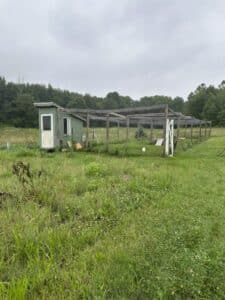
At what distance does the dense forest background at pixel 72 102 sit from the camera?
5262 centimetres

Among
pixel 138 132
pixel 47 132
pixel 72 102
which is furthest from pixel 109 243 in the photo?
pixel 72 102

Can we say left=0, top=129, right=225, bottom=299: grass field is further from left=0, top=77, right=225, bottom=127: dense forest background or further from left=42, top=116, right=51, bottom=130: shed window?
left=0, top=77, right=225, bottom=127: dense forest background

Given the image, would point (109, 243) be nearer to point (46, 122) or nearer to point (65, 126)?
point (46, 122)

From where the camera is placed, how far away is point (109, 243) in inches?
135

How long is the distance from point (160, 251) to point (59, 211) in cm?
183

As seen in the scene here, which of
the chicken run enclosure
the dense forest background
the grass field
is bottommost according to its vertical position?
the grass field

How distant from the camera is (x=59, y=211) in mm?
4520

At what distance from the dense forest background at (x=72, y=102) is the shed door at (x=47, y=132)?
3474cm

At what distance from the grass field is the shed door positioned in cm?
1020

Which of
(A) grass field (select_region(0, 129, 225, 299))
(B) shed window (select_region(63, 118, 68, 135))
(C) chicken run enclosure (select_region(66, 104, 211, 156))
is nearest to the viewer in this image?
(A) grass field (select_region(0, 129, 225, 299))

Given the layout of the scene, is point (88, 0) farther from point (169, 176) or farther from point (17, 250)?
point (17, 250)

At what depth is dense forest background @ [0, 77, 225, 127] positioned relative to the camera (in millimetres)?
52625

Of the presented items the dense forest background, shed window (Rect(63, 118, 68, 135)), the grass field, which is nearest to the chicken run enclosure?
shed window (Rect(63, 118, 68, 135))

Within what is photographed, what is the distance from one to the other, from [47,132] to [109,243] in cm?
1337
